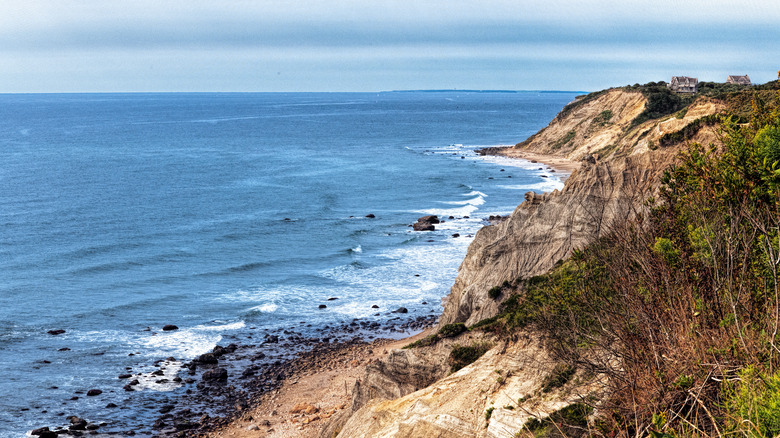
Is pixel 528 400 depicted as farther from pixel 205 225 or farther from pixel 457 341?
pixel 205 225

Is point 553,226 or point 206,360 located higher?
point 553,226

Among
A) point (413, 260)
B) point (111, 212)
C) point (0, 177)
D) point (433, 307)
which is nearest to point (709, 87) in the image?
point (413, 260)

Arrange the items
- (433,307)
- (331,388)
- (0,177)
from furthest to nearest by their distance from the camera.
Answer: (0,177) < (433,307) < (331,388)

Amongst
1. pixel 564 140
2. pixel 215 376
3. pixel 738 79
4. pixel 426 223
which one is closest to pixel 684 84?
pixel 738 79

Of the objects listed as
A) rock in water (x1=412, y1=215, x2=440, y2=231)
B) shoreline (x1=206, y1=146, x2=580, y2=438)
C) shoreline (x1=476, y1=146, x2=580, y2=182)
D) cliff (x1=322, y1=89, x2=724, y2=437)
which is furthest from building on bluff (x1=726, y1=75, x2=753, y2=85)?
shoreline (x1=206, y1=146, x2=580, y2=438)

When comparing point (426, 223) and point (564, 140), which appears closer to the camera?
point (426, 223)

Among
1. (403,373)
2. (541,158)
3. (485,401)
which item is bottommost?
(403,373)

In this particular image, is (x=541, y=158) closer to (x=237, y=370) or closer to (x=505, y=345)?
(x=237, y=370)
